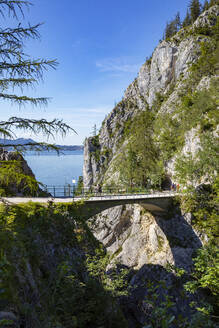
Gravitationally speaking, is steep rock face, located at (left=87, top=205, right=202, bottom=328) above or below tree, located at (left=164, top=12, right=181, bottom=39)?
below

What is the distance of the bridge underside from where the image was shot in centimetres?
1478

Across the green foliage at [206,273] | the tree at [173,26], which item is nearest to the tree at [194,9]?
the tree at [173,26]

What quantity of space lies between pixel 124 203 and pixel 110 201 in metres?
1.85

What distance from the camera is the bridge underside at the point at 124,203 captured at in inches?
582

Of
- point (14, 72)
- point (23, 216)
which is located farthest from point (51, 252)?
point (14, 72)

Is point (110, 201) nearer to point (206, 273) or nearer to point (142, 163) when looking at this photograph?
point (206, 273)

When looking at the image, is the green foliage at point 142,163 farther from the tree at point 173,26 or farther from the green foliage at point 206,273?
the tree at point 173,26

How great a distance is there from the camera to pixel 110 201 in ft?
54.6

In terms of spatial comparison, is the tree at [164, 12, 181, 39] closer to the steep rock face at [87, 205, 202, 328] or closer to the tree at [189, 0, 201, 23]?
the tree at [189, 0, 201, 23]

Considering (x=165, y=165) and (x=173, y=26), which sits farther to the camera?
(x=173, y=26)

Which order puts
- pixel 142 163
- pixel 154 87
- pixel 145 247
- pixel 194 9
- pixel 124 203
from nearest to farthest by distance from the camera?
1. pixel 124 203
2. pixel 145 247
3. pixel 142 163
4. pixel 154 87
5. pixel 194 9

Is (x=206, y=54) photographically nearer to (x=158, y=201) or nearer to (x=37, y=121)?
(x=158, y=201)

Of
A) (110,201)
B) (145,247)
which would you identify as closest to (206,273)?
(110,201)

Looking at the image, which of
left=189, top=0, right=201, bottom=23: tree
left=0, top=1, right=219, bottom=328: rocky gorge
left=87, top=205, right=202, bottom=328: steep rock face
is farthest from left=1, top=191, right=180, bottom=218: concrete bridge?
left=189, top=0, right=201, bottom=23: tree
